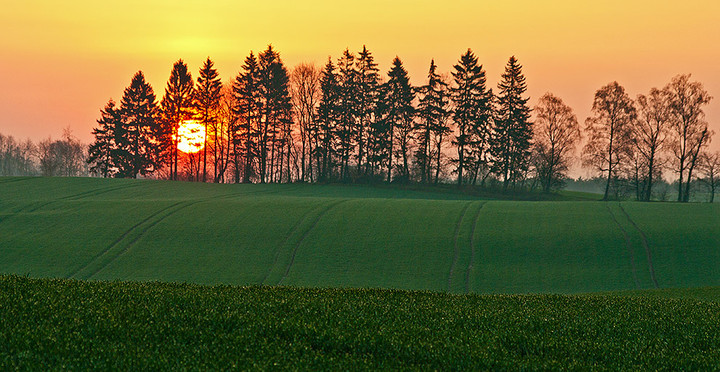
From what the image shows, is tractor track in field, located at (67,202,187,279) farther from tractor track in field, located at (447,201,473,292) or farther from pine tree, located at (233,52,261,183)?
pine tree, located at (233,52,261,183)

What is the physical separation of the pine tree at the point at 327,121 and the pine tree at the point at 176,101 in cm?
2365

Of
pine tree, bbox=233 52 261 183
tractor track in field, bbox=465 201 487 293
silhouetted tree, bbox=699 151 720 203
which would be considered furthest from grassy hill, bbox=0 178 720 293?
pine tree, bbox=233 52 261 183

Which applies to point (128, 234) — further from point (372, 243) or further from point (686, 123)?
point (686, 123)

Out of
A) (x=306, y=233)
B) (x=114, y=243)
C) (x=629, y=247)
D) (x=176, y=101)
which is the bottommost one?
(x=114, y=243)

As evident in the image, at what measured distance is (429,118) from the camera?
114 m

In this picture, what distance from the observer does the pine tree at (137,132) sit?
4751 inches

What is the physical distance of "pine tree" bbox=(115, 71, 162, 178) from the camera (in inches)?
4751

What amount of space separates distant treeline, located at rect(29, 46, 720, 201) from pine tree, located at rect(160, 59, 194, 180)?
18 cm

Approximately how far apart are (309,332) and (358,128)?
336 feet

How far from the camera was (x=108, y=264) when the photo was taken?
151 feet

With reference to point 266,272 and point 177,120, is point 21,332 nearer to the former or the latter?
point 266,272

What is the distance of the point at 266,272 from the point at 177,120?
80.5m

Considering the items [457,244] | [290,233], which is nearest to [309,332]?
[457,244]

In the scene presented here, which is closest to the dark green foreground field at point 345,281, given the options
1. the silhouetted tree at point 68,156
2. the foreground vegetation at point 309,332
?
the foreground vegetation at point 309,332
